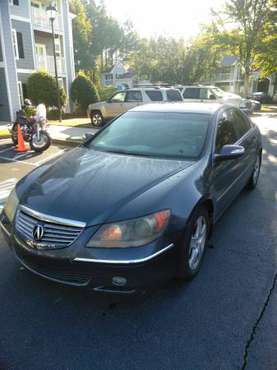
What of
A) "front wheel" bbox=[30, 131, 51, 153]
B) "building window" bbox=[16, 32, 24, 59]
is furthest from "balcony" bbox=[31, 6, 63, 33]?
"front wheel" bbox=[30, 131, 51, 153]

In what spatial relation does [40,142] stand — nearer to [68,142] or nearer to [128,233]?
[68,142]

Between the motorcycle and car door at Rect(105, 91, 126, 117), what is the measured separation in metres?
5.20

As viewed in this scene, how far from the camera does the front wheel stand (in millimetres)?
9164

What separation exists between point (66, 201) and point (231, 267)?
6.05 ft

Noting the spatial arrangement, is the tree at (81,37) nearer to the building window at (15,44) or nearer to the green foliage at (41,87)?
the building window at (15,44)

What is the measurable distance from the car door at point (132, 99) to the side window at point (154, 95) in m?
0.38

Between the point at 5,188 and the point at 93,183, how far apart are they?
3.72m

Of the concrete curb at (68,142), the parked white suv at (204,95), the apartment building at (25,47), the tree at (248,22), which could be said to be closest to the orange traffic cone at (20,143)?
the concrete curb at (68,142)

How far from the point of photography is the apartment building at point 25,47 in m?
17.0

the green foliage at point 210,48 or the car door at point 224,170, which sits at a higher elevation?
the green foliage at point 210,48

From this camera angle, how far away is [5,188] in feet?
19.8

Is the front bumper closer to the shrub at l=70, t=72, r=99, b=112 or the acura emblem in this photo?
the acura emblem

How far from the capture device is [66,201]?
266cm

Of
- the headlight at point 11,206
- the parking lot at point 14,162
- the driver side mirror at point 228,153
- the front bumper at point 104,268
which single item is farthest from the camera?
the parking lot at point 14,162
